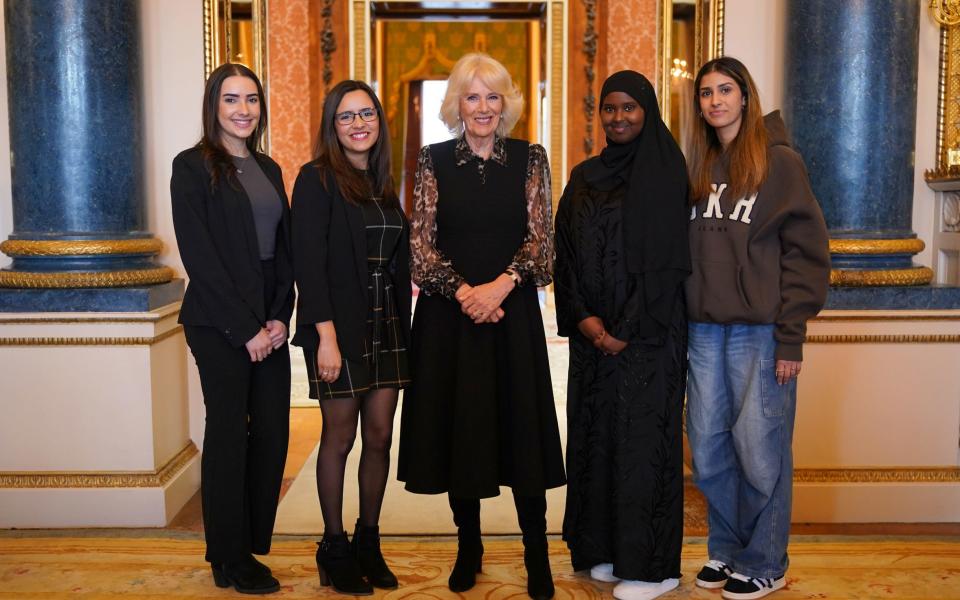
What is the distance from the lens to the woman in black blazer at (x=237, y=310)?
2.77 meters

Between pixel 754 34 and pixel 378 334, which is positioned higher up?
pixel 754 34

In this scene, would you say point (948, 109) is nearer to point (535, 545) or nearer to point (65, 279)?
point (535, 545)

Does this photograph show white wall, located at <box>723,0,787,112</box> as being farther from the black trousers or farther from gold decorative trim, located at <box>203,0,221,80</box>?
the black trousers

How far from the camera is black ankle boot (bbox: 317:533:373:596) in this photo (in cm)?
293

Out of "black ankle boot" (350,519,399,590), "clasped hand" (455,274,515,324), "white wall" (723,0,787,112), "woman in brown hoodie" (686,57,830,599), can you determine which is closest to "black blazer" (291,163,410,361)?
"clasped hand" (455,274,515,324)

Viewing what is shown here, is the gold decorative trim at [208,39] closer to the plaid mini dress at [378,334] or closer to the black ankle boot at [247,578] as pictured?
the plaid mini dress at [378,334]

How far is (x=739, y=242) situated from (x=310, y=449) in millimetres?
2933

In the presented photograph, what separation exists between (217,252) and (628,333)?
1262 mm

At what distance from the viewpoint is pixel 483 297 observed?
106 inches

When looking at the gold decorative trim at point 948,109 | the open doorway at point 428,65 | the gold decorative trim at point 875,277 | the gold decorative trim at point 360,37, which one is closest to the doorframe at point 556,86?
the gold decorative trim at point 360,37

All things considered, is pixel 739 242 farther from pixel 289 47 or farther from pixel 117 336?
pixel 289 47

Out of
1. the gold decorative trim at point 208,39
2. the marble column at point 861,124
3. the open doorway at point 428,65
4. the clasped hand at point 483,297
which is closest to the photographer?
the clasped hand at point 483,297

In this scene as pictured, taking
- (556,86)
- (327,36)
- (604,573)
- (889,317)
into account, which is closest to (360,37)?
(327,36)

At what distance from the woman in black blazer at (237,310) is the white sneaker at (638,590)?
1111mm
